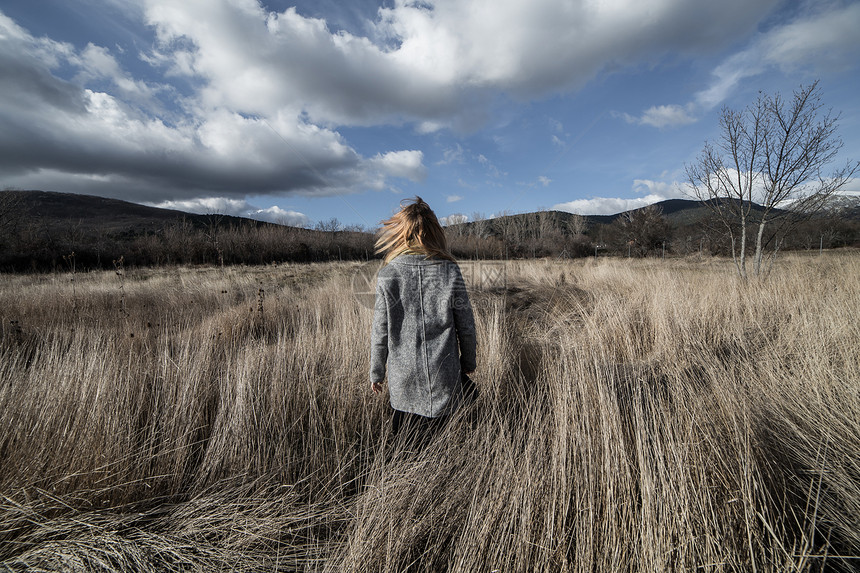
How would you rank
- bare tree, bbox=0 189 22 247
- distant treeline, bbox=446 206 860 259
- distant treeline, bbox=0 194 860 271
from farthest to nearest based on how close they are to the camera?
distant treeline, bbox=446 206 860 259 → bare tree, bbox=0 189 22 247 → distant treeline, bbox=0 194 860 271

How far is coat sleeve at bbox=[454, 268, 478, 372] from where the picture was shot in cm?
196

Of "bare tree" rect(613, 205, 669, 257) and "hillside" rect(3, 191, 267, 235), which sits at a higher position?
"hillside" rect(3, 191, 267, 235)

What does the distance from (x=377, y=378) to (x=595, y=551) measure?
4.63 ft

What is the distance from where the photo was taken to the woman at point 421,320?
195cm

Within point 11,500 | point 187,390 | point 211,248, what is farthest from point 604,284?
point 211,248

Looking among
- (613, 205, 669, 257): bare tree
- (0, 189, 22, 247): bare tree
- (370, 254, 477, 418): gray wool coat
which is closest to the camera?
(370, 254, 477, 418): gray wool coat

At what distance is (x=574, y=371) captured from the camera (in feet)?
7.95

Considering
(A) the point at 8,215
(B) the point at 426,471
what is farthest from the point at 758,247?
(A) the point at 8,215

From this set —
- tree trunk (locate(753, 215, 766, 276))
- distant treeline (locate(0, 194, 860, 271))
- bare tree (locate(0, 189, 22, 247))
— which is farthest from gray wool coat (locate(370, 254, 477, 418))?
bare tree (locate(0, 189, 22, 247))

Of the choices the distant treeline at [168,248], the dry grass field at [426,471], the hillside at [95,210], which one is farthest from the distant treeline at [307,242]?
the hillside at [95,210]

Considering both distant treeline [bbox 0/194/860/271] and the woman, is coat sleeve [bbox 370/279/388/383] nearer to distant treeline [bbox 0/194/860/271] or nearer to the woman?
the woman

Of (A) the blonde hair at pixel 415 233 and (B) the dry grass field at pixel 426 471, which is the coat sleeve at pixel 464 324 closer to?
(A) the blonde hair at pixel 415 233

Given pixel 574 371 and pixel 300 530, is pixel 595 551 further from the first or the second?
pixel 300 530

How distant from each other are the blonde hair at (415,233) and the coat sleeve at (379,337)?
26 centimetres
